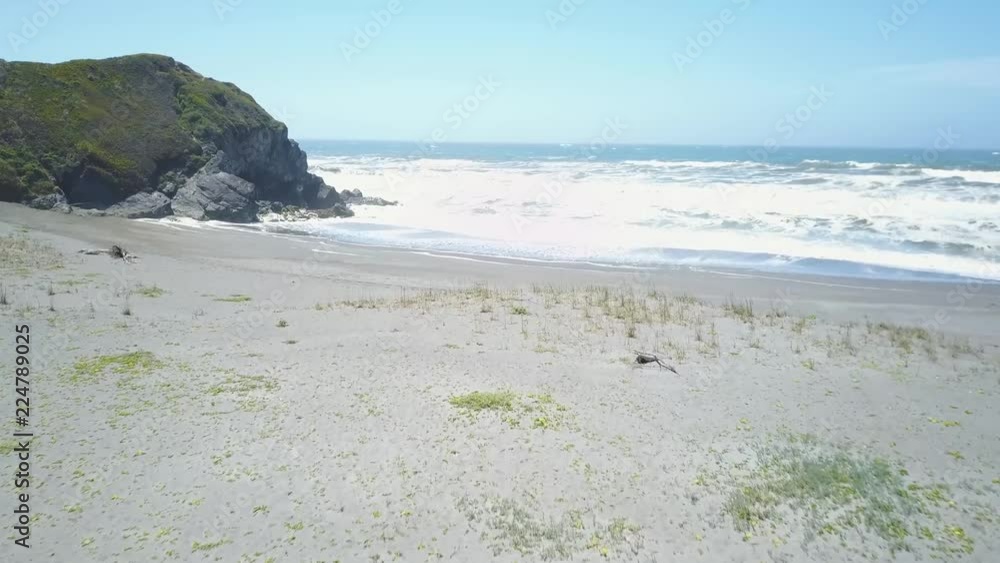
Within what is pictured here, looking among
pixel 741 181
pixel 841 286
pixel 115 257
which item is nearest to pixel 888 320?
pixel 841 286

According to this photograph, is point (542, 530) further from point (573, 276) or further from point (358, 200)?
point (358, 200)

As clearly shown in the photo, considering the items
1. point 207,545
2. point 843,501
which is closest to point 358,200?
point 207,545

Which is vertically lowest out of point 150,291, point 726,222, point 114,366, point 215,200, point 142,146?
point 114,366

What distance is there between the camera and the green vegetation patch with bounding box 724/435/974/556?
5824 mm

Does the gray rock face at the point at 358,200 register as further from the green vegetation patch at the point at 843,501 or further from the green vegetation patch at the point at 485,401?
the green vegetation patch at the point at 843,501

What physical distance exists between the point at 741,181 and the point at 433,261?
3381 centimetres

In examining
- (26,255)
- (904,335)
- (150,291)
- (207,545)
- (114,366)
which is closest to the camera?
(207,545)

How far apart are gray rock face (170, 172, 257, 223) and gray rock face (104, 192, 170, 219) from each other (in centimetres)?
57

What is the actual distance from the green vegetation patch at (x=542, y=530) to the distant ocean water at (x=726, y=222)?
17.5 meters

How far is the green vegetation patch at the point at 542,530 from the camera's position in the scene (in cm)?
551

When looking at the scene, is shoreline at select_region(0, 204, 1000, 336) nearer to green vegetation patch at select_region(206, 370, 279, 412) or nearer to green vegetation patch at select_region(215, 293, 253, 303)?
green vegetation patch at select_region(215, 293, 253, 303)

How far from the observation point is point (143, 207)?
29438 mm

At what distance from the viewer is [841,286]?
1891 cm

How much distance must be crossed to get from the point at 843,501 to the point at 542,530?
10.9ft
